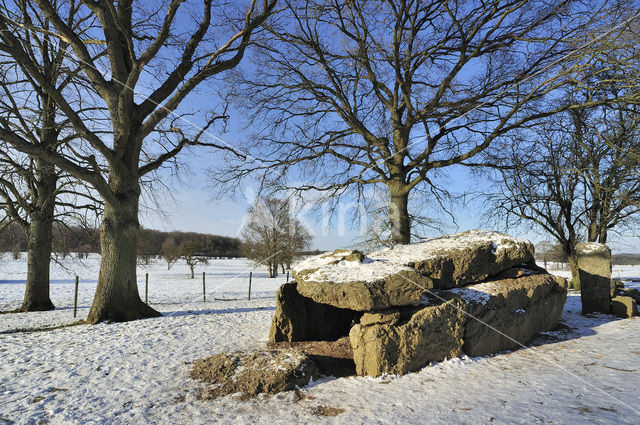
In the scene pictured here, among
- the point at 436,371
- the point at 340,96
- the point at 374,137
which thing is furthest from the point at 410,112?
the point at 436,371

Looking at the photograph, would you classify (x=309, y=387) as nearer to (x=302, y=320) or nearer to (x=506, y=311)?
(x=302, y=320)

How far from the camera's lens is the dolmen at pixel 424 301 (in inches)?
190

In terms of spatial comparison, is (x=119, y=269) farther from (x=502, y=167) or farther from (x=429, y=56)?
(x=502, y=167)

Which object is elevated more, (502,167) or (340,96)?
(340,96)

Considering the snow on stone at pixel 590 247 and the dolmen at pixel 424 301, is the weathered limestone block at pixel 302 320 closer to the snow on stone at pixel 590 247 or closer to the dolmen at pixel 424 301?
the dolmen at pixel 424 301

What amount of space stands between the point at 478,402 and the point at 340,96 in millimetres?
8757

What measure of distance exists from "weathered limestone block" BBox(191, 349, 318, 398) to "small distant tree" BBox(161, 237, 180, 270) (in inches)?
1522

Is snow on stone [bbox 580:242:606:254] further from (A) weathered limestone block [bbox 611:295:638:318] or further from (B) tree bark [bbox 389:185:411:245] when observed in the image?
(B) tree bark [bbox 389:185:411:245]

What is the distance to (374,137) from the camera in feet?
34.2

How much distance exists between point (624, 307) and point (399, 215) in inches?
239

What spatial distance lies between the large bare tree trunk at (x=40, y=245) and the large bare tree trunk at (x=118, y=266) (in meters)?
4.63

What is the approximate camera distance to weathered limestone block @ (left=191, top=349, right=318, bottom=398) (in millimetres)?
4055

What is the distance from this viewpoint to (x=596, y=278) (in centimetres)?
876

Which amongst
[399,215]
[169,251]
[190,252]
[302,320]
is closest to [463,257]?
[302,320]
